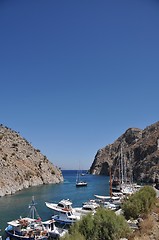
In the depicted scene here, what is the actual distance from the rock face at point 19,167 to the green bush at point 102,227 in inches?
1912

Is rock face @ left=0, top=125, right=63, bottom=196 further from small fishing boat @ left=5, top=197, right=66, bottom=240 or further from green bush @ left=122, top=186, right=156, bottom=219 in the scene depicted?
green bush @ left=122, top=186, right=156, bottom=219

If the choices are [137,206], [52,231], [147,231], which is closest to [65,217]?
[52,231]

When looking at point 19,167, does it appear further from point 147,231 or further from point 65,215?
point 147,231

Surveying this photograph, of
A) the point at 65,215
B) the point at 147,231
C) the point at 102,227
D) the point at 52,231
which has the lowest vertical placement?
the point at 52,231

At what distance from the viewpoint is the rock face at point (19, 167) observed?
70.0 m

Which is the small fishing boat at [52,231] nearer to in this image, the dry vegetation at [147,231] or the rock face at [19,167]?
the dry vegetation at [147,231]

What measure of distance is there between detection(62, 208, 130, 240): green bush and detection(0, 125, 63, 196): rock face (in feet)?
159

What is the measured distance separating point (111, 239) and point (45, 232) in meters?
12.6

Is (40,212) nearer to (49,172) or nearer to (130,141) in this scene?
(49,172)

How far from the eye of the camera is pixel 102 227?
53.3ft

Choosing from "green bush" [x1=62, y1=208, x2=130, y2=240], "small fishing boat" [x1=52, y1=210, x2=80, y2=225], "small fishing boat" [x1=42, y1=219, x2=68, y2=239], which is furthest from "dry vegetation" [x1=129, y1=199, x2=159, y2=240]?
"small fishing boat" [x1=52, y1=210, x2=80, y2=225]

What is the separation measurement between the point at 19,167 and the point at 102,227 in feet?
233

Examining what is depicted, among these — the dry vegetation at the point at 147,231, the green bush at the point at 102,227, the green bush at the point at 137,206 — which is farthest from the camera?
the green bush at the point at 137,206

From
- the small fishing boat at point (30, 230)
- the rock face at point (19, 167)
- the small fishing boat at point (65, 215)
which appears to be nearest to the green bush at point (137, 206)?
the small fishing boat at point (30, 230)
